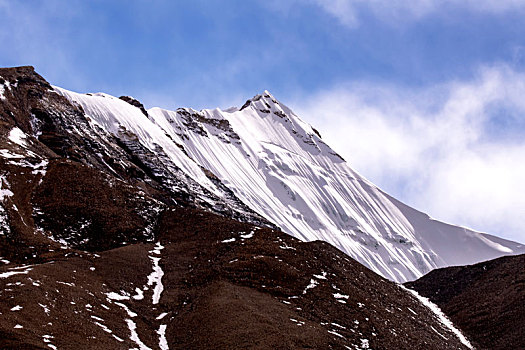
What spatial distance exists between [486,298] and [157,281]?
4162cm

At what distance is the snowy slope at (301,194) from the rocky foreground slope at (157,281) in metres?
Answer: 54.6

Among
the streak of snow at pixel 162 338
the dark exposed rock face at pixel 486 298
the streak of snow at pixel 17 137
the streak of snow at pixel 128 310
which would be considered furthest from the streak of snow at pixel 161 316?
the streak of snow at pixel 17 137

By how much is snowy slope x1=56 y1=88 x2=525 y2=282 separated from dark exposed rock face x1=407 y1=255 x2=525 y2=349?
5801 centimetres

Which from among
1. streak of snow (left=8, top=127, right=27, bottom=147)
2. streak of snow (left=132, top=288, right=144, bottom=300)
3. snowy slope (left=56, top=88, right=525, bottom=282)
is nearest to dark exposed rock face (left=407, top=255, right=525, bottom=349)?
streak of snow (left=132, top=288, right=144, bottom=300)

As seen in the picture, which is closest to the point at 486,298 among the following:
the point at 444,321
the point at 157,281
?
the point at 444,321

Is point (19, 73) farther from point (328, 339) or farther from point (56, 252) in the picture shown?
point (328, 339)

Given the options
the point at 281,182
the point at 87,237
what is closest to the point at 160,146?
the point at 281,182

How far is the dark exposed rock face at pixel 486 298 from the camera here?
56234 millimetres

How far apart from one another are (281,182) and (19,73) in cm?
8709

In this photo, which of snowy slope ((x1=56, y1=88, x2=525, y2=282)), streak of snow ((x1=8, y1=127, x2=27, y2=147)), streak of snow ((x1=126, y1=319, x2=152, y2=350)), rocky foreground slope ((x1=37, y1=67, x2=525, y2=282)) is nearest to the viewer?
streak of snow ((x1=126, y1=319, x2=152, y2=350))

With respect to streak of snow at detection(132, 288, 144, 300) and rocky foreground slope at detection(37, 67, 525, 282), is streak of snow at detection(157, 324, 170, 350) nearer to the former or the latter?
streak of snow at detection(132, 288, 144, 300)

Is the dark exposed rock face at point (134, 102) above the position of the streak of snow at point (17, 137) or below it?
above

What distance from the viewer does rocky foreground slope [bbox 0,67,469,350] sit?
3684 centimetres

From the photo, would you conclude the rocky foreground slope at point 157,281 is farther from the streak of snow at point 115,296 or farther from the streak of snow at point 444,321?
the streak of snow at point 444,321
